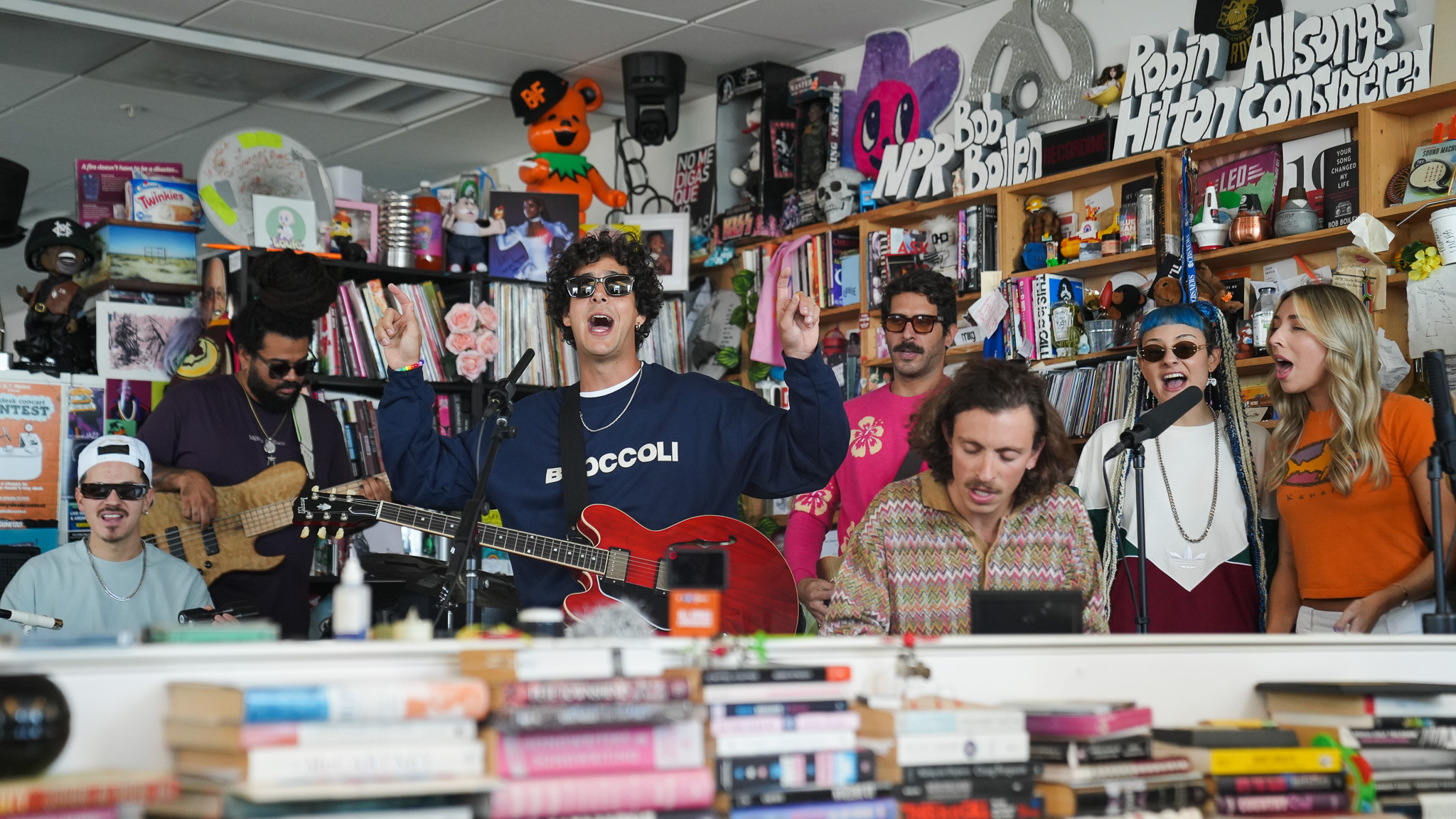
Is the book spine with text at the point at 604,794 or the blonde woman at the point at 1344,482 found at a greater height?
the blonde woman at the point at 1344,482

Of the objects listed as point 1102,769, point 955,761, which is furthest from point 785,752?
point 1102,769

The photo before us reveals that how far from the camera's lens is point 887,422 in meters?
3.50

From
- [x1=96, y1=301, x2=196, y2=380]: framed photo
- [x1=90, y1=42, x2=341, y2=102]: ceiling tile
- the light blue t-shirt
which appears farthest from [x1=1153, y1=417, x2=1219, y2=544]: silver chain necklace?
[x1=90, y1=42, x2=341, y2=102]: ceiling tile

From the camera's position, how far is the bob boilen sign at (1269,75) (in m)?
3.70

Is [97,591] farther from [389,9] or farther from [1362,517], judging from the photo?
[1362,517]

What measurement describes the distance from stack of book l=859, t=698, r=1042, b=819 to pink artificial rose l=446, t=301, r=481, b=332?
349cm

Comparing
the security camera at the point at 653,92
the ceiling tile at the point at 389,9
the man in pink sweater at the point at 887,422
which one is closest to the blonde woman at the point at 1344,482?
the man in pink sweater at the point at 887,422

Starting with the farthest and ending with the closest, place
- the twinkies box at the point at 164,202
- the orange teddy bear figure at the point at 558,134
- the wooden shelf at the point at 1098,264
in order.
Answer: the orange teddy bear figure at the point at 558,134
the twinkies box at the point at 164,202
the wooden shelf at the point at 1098,264

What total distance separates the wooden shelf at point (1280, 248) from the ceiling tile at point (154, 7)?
3.51m

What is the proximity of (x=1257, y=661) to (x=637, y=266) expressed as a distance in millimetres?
1769

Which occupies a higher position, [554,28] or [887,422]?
[554,28]

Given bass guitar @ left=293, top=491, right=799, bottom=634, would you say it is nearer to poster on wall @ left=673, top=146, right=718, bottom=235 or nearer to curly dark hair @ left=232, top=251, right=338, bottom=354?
curly dark hair @ left=232, top=251, right=338, bottom=354

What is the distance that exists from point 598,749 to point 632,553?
1519mm

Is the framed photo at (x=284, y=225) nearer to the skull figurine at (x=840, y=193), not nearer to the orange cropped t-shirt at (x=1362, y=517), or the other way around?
the skull figurine at (x=840, y=193)
